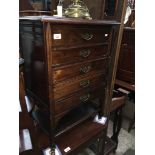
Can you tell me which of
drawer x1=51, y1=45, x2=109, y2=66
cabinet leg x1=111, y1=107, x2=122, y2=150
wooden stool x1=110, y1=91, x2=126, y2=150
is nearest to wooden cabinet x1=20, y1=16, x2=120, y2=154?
drawer x1=51, y1=45, x2=109, y2=66

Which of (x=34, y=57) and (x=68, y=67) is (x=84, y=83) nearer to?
(x=68, y=67)

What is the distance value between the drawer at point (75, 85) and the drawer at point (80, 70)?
0.03 m

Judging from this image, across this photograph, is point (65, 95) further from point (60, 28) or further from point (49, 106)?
point (60, 28)

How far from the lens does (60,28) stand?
0.74 meters

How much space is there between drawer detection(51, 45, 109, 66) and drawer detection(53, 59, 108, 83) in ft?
0.11

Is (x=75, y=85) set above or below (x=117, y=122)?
above

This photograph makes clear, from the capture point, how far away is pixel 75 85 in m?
0.94

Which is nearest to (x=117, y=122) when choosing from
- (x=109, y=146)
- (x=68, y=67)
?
(x=109, y=146)

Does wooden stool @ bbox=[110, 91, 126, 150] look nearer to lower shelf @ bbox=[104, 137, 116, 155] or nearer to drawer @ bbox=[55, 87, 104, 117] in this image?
lower shelf @ bbox=[104, 137, 116, 155]

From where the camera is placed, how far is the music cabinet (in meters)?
0.76

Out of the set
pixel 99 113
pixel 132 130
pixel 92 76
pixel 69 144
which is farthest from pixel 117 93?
pixel 132 130

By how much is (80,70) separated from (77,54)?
0.11m

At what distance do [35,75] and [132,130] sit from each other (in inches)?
62.4

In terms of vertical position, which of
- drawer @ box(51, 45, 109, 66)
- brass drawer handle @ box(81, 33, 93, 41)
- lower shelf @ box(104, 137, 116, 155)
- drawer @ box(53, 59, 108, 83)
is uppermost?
brass drawer handle @ box(81, 33, 93, 41)
